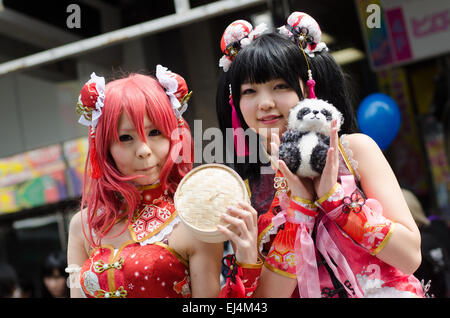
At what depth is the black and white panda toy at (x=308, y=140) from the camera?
152cm

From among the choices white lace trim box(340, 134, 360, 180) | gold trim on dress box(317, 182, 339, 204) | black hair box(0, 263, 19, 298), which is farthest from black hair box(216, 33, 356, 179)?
black hair box(0, 263, 19, 298)

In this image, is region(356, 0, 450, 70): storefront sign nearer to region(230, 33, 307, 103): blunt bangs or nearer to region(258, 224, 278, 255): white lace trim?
region(230, 33, 307, 103): blunt bangs

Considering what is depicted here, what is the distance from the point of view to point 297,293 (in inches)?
71.2

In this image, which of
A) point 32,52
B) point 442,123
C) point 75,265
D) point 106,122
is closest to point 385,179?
point 106,122

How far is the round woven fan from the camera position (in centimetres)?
152

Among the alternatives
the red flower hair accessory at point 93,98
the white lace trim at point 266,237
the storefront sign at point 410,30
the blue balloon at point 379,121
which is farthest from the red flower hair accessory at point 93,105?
the storefront sign at point 410,30

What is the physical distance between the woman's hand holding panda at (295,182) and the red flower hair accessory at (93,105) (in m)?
0.66

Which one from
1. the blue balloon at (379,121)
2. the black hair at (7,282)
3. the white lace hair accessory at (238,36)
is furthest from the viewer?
the black hair at (7,282)

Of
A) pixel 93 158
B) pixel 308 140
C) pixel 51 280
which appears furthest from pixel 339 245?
pixel 51 280

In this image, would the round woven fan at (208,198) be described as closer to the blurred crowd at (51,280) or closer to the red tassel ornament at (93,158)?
the red tassel ornament at (93,158)

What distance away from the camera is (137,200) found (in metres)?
1.95

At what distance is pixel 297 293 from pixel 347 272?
0.24 meters

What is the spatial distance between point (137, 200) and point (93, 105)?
381 mm

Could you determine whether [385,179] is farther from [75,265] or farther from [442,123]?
[442,123]
